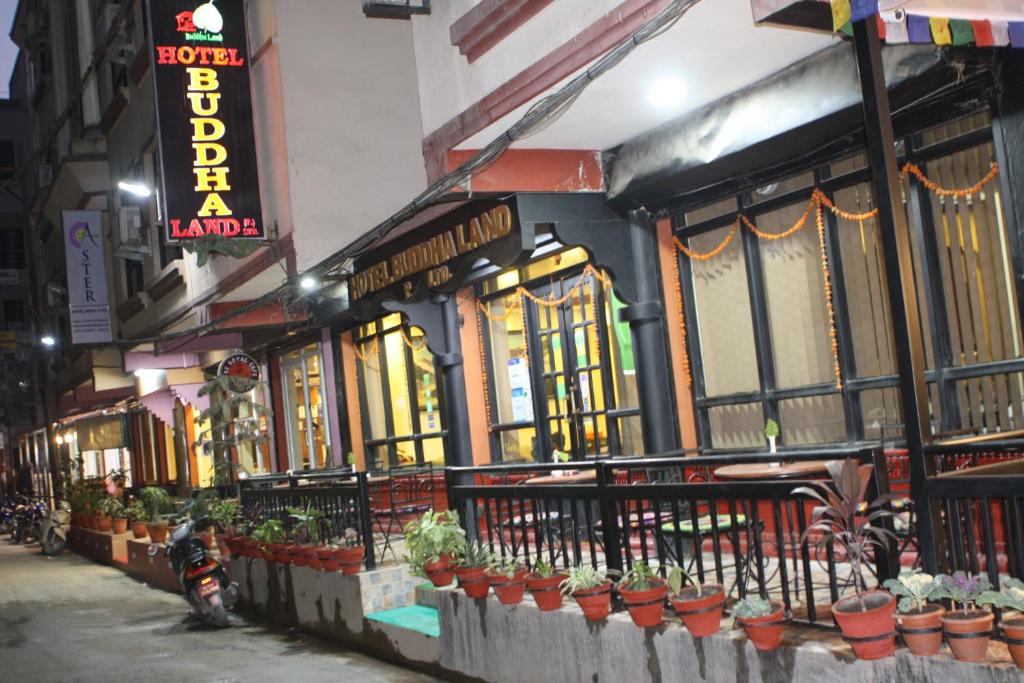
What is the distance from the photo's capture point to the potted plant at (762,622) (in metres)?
5.65

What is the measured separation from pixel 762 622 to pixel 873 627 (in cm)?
67

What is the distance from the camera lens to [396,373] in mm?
17375

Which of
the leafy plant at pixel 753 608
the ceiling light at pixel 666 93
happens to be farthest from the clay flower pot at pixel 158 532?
the leafy plant at pixel 753 608

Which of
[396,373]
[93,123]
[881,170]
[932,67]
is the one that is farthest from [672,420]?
[93,123]

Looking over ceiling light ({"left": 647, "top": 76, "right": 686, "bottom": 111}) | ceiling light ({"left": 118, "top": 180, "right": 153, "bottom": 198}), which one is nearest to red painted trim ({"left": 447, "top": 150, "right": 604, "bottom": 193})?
ceiling light ({"left": 647, "top": 76, "right": 686, "bottom": 111})

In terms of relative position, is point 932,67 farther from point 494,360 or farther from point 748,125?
point 494,360

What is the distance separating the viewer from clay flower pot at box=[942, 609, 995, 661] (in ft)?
15.5

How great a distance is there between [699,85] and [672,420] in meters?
3.25

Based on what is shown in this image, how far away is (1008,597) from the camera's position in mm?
4754

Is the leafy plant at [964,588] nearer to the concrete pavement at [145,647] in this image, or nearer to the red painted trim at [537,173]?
the concrete pavement at [145,647]

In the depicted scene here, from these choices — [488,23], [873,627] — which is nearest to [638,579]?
[873,627]

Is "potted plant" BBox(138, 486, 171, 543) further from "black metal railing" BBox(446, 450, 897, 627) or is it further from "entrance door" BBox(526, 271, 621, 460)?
"black metal railing" BBox(446, 450, 897, 627)

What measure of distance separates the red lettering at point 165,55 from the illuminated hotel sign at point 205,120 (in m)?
0.01

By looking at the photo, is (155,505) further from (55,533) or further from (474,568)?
(474,568)
